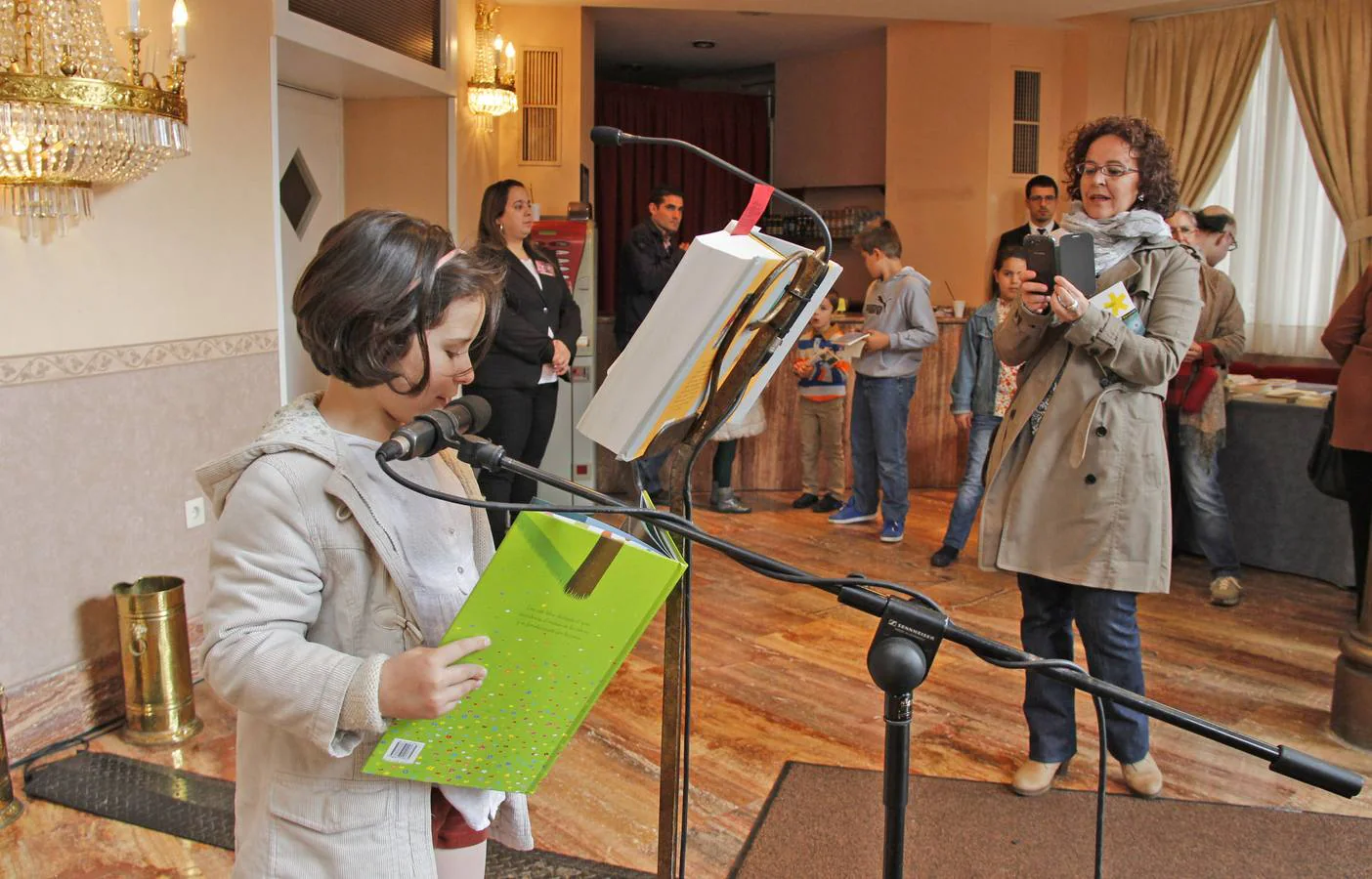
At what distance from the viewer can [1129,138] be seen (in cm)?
247

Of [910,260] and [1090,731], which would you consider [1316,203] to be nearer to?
[910,260]

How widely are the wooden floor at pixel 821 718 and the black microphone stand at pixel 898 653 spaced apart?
1.40 meters

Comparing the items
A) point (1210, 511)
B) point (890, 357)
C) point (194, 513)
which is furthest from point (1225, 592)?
point (194, 513)

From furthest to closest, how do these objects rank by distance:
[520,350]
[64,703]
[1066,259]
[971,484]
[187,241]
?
[971,484] < [520,350] < [187,241] < [64,703] < [1066,259]

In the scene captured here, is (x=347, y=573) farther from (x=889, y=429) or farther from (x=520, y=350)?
(x=889, y=429)

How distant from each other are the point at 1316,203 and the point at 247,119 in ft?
18.7

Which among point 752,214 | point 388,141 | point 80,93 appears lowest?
point 752,214

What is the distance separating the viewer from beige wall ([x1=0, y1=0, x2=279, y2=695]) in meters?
2.82

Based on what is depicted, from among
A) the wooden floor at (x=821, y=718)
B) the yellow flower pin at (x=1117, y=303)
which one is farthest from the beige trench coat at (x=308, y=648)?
the yellow flower pin at (x=1117, y=303)

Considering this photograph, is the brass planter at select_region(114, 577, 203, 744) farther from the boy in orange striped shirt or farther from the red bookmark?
the boy in orange striped shirt

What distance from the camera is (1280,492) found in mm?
4609

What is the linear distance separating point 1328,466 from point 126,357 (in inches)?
149

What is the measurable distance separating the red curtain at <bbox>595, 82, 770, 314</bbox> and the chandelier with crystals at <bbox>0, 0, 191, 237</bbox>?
6.28 metres

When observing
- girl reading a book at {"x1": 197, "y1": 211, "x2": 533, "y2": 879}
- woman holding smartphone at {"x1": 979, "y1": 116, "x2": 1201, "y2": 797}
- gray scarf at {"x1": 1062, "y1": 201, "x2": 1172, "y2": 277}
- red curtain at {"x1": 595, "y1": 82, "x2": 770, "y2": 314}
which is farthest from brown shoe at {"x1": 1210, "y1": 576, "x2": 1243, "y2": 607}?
red curtain at {"x1": 595, "y1": 82, "x2": 770, "y2": 314}
